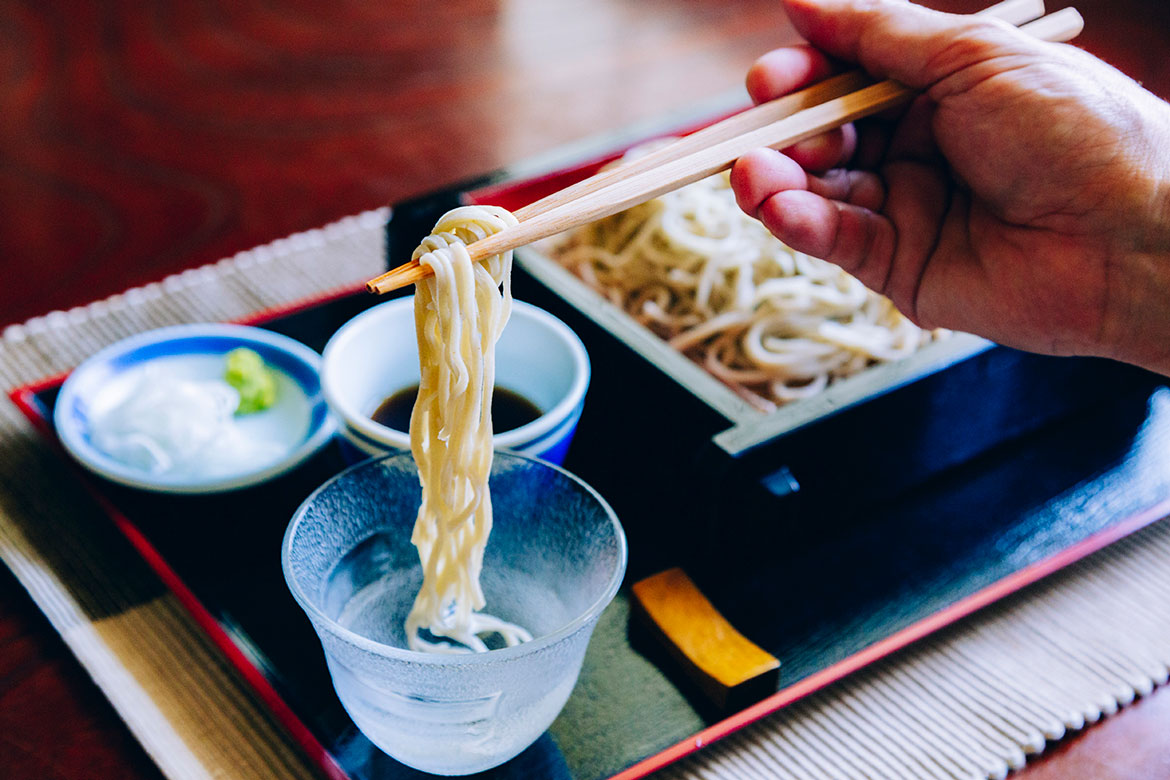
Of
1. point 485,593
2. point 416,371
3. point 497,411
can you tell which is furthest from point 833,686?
point 416,371

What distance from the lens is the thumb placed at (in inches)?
39.0

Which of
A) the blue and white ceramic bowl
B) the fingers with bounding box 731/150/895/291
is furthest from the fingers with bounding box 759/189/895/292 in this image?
the blue and white ceramic bowl

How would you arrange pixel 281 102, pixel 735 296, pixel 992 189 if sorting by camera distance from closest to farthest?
pixel 992 189, pixel 735 296, pixel 281 102

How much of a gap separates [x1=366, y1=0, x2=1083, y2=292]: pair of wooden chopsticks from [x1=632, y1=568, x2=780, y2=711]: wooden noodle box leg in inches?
13.9

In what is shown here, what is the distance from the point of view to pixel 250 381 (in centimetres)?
114

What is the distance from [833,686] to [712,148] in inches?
19.5

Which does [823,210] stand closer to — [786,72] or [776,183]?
[776,183]

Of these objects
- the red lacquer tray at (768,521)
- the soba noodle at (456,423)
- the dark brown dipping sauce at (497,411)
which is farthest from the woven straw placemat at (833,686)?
the dark brown dipping sauce at (497,411)

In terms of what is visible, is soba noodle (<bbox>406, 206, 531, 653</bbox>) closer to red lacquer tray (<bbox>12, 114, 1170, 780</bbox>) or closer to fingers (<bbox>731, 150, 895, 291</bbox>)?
red lacquer tray (<bbox>12, 114, 1170, 780</bbox>)

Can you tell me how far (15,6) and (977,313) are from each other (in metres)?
2.22

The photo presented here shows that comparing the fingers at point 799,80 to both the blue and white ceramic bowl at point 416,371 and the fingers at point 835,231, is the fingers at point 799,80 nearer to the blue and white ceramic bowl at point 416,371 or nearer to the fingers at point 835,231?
the fingers at point 835,231

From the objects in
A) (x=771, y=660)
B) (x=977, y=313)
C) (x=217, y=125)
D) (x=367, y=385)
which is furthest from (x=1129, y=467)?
(x=217, y=125)

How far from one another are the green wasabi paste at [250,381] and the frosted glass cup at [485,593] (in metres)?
0.31

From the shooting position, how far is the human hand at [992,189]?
953mm
